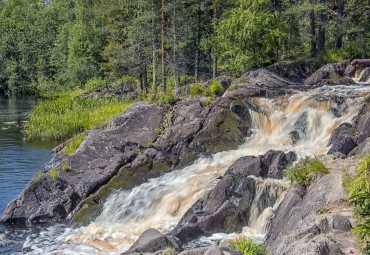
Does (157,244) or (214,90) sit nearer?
(157,244)

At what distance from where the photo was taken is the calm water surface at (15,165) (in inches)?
597

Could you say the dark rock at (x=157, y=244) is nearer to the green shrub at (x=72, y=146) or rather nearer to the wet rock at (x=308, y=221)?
the wet rock at (x=308, y=221)

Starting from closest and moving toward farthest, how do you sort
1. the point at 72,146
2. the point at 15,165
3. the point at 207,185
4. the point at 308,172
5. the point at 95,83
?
the point at 308,172 → the point at 207,185 → the point at 15,165 → the point at 72,146 → the point at 95,83

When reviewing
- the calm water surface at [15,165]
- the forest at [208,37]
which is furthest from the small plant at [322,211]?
the forest at [208,37]

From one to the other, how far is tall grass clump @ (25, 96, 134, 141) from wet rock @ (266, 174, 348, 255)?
794 inches

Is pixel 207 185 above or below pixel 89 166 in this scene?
below

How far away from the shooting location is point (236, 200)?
579 inches

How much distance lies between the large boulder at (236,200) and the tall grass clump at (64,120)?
53.8ft

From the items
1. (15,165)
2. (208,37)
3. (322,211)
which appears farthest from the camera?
(208,37)

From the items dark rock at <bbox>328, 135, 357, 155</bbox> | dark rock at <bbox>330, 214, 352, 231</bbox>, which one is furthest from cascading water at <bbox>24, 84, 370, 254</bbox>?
dark rock at <bbox>330, 214, 352, 231</bbox>

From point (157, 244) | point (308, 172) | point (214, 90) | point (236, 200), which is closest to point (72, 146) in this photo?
point (214, 90)

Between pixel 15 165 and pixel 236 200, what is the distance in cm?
1452

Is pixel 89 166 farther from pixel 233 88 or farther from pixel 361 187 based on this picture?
pixel 361 187

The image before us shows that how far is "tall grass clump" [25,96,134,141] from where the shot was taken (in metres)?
31.2
